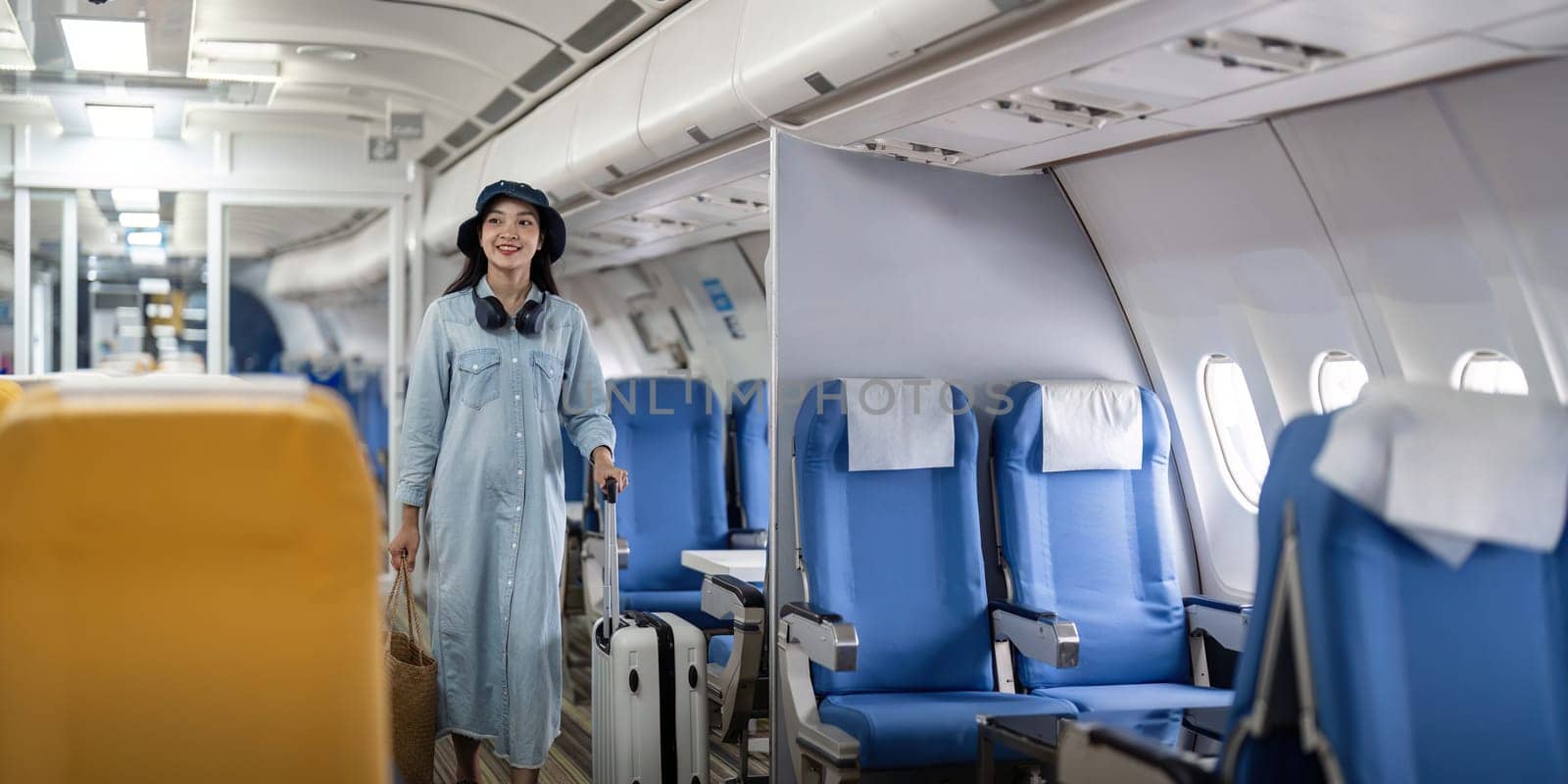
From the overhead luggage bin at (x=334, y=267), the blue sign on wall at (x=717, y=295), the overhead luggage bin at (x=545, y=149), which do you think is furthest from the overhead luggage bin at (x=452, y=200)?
the blue sign on wall at (x=717, y=295)

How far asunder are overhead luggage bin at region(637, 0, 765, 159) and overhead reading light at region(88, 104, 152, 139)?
12.4ft

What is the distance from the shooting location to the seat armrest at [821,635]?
3379 millimetres

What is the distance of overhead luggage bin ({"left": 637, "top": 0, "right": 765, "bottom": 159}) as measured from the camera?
4039mm

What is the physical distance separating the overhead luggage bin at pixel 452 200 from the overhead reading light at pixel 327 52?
1.07m

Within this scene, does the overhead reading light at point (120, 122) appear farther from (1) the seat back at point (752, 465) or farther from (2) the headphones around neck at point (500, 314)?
(2) the headphones around neck at point (500, 314)

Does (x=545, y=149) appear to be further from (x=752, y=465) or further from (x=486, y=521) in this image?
(x=486, y=521)

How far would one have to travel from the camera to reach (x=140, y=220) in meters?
7.69

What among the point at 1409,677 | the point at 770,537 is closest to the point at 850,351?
the point at 770,537

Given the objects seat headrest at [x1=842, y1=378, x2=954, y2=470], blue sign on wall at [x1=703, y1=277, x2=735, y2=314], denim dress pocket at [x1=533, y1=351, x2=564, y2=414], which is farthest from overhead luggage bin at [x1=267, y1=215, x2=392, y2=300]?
seat headrest at [x1=842, y1=378, x2=954, y2=470]

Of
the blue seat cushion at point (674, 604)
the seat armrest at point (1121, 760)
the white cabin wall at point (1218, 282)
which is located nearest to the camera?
the seat armrest at point (1121, 760)

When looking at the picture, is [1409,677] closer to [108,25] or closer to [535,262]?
[535,262]

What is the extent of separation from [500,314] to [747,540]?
2370 mm

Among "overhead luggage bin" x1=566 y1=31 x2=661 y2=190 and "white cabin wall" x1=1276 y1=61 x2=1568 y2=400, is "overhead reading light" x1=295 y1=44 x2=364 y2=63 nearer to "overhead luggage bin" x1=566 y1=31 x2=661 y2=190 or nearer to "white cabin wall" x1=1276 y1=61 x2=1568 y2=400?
"overhead luggage bin" x1=566 y1=31 x2=661 y2=190

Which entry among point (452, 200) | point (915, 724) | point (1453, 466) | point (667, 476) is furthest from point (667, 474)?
point (1453, 466)
